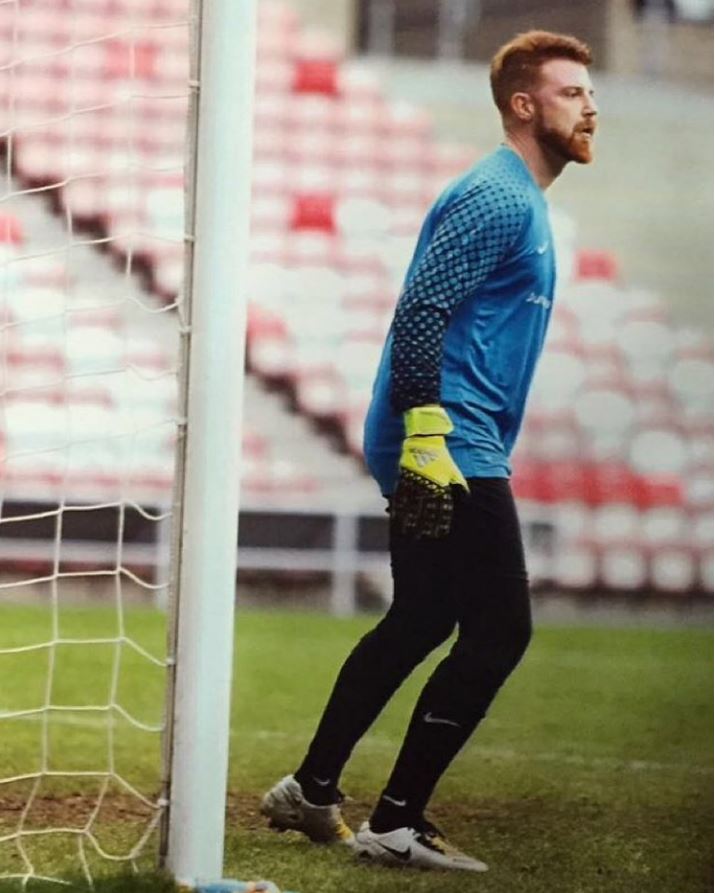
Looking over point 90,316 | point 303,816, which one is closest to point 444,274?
point 303,816

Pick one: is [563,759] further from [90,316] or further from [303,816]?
[90,316]

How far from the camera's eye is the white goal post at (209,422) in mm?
1552

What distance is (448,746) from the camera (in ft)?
5.57

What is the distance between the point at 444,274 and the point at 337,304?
246 cm

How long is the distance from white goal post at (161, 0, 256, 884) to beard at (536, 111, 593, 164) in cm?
36

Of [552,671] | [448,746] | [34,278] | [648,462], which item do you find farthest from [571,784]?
[34,278]

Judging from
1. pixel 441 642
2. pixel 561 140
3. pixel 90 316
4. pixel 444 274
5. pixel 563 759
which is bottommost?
pixel 563 759

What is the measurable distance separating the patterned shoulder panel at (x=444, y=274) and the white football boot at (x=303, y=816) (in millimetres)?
443

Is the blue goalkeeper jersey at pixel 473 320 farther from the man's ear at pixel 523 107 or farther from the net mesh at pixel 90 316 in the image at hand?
the net mesh at pixel 90 316

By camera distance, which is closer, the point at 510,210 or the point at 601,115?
the point at 510,210

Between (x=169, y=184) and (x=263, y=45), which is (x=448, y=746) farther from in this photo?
(x=263, y=45)

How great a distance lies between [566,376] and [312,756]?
2.21 metres

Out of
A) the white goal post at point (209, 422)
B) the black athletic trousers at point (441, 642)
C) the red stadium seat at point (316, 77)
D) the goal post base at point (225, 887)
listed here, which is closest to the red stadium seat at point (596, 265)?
the red stadium seat at point (316, 77)

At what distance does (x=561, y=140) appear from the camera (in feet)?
5.77
